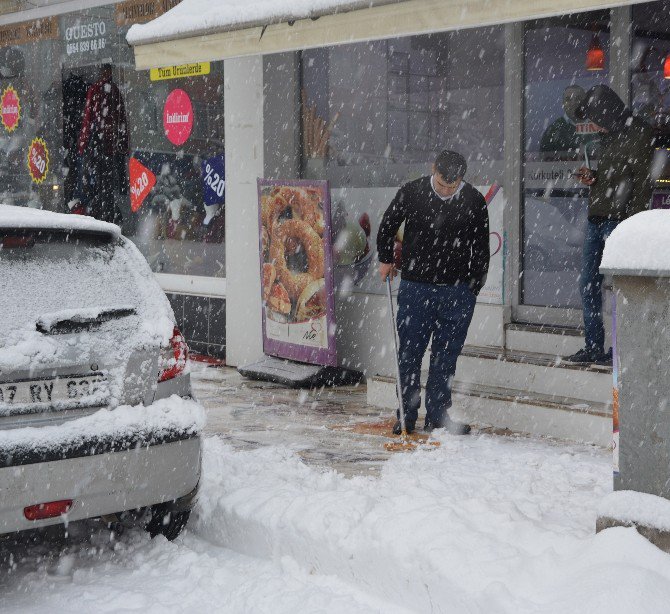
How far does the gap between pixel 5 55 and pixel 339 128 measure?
268 inches

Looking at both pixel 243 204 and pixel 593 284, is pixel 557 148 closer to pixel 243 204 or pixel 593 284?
pixel 593 284

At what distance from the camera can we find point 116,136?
12.9 m

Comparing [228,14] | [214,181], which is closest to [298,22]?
[228,14]

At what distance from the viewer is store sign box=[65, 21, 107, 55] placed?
12984 mm

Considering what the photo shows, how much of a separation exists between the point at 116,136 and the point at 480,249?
22.3 feet

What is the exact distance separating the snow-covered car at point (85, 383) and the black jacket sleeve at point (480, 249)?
9.34 ft

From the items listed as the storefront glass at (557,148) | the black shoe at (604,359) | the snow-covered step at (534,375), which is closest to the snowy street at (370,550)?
the snow-covered step at (534,375)

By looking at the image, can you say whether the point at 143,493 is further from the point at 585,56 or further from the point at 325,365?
the point at 585,56

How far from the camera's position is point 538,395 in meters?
7.77

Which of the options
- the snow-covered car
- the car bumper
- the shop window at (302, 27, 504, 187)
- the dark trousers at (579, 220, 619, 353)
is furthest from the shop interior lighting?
the car bumper

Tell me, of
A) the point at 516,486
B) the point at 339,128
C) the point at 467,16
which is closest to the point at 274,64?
the point at 339,128

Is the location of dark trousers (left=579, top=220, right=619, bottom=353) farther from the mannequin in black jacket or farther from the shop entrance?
the shop entrance

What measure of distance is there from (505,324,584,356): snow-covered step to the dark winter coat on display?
3.57 feet

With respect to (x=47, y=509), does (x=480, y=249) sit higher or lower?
higher
